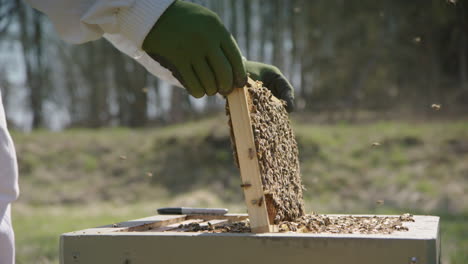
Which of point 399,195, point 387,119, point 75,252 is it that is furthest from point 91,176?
point 75,252

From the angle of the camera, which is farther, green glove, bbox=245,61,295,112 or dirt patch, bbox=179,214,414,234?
green glove, bbox=245,61,295,112

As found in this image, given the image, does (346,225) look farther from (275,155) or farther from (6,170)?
(6,170)

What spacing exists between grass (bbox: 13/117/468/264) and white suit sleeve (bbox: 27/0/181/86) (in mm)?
4771

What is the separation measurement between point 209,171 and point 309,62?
615 centimetres

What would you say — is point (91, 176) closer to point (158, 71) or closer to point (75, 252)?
point (158, 71)

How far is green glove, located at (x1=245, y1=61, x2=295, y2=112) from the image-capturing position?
104 inches

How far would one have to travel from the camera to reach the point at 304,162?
30.8ft

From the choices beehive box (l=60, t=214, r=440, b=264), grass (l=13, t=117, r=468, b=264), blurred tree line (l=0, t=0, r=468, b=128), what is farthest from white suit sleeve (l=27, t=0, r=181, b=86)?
blurred tree line (l=0, t=0, r=468, b=128)

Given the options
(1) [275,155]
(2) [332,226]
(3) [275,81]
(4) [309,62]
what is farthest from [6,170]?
(4) [309,62]

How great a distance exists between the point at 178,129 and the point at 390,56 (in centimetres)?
596

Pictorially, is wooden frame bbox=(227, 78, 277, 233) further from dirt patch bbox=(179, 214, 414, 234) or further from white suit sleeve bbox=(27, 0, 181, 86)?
white suit sleeve bbox=(27, 0, 181, 86)

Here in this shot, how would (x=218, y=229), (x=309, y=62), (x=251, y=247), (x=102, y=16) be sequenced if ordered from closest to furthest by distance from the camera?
(x=251, y=247), (x=102, y=16), (x=218, y=229), (x=309, y=62)

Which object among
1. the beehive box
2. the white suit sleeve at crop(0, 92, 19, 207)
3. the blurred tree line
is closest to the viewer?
the beehive box

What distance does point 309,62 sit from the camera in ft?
47.6
